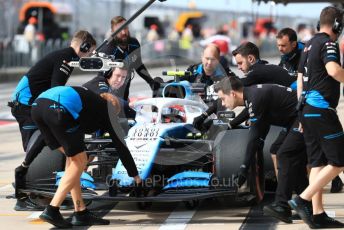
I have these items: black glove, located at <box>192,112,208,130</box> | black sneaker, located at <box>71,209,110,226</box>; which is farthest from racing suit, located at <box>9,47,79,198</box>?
black glove, located at <box>192,112,208,130</box>

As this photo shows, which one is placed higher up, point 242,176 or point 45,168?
point 242,176

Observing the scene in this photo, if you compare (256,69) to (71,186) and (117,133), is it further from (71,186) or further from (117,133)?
(71,186)

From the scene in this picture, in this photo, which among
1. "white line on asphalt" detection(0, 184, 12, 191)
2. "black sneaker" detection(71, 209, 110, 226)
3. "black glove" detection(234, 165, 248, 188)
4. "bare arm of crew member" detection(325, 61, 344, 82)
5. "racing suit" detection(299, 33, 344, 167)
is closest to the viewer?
"bare arm of crew member" detection(325, 61, 344, 82)

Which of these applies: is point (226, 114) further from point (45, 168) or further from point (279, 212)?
point (45, 168)

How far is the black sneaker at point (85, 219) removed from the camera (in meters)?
9.28

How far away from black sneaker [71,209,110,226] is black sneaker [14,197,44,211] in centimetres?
101

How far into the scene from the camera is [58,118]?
29.8 ft


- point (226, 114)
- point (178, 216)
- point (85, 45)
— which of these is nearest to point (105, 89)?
point (85, 45)

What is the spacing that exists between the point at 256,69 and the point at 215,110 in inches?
26.8

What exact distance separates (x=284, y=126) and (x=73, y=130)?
2015 millimetres

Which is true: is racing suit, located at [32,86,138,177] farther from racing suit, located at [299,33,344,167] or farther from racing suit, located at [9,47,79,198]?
racing suit, located at [299,33,344,167]

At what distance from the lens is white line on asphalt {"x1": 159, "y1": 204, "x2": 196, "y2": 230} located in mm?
9250

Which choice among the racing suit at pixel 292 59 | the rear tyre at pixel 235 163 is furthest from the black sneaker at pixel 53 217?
A: the racing suit at pixel 292 59

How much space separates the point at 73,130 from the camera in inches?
362
